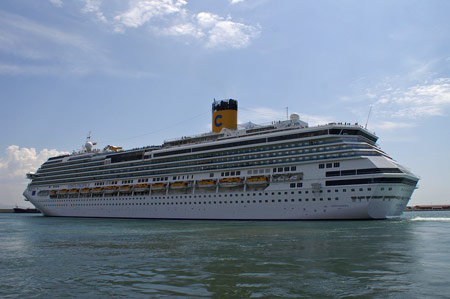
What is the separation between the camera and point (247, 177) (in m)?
43.8

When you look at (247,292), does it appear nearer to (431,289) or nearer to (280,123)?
(431,289)

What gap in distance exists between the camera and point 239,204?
42.5 m

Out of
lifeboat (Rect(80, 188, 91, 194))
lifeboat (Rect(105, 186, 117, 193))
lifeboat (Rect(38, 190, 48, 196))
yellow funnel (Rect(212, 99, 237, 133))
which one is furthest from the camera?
lifeboat (Rect(38, 190, 48, 196))

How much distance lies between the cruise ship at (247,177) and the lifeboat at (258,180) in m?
0.13

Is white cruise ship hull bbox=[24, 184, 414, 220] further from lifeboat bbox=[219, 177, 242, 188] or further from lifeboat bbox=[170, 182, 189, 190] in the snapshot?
lifeboat bbox=[170, 182, 189, 190]

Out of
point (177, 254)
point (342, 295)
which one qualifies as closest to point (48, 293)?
point (177, 254)

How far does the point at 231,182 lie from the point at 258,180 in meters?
4.00

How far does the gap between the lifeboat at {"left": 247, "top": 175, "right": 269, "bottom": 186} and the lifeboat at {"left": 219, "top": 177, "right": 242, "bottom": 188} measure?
60.1 inches

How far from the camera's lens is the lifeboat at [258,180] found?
41.3m

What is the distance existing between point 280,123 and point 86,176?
4016cm

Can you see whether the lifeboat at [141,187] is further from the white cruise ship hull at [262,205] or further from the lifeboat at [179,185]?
the lifeboat at [179,185]

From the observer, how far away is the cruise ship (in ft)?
117

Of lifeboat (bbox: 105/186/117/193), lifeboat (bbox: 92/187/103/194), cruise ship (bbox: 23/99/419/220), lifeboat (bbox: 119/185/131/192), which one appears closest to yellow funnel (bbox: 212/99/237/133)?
cruise ship (bbox: 23/99/419/220)

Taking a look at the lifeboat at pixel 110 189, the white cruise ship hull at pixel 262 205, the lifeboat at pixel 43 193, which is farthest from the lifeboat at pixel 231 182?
the lifeboat at pixel 43 193
